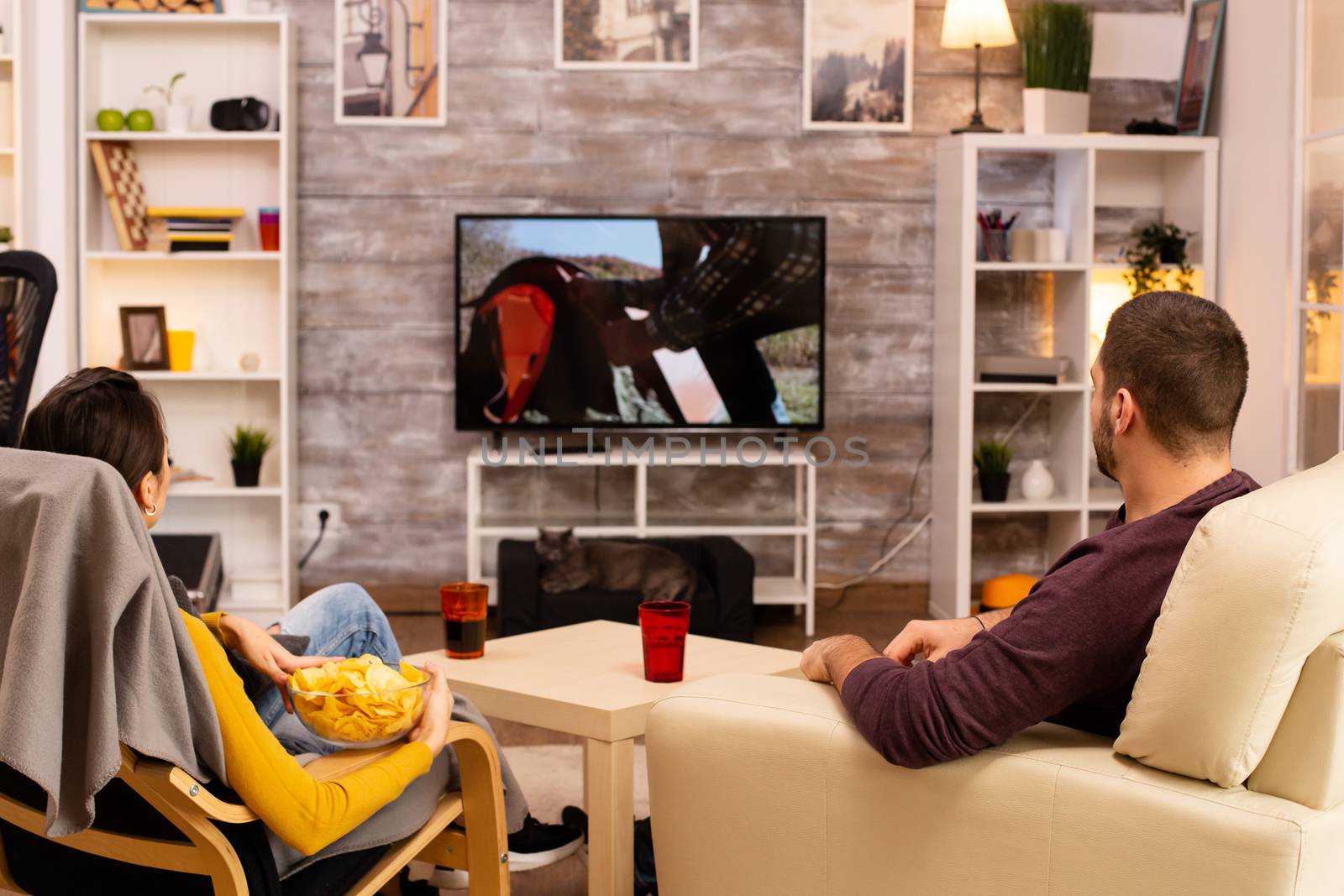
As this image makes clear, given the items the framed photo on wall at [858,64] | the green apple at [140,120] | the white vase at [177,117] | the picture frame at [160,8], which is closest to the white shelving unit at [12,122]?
the picture frame at [160,8]

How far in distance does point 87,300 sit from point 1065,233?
3566 mm

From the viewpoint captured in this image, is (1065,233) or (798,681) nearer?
(798,681)

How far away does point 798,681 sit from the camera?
1.72m

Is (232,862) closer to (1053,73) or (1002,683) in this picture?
(1002,683)

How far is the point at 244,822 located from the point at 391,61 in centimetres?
399

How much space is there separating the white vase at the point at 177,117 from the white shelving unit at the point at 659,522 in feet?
5.10

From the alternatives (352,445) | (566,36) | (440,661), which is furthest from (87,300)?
(440,661)

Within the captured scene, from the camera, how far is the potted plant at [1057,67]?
482 centimetres

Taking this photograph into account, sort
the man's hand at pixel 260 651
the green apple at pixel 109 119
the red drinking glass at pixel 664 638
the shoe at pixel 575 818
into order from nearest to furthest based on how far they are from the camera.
Answer: the man's hand at pixel 260 651 → the red drinking glass at pixel 664 638 → the shoe at pixel 575 818 → the green apple at pixel 109 119

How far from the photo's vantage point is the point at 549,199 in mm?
5035

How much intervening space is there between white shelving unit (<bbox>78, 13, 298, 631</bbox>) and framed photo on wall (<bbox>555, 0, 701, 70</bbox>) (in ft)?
3.39

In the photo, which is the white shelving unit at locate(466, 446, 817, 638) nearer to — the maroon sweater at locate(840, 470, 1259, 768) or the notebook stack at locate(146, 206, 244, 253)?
the notebook stack at locate(146, 206, 244, 253)

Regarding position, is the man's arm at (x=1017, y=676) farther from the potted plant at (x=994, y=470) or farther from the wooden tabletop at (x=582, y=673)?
the potted plant at (x=994, y=470)

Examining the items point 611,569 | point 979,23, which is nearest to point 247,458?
point 611,569
